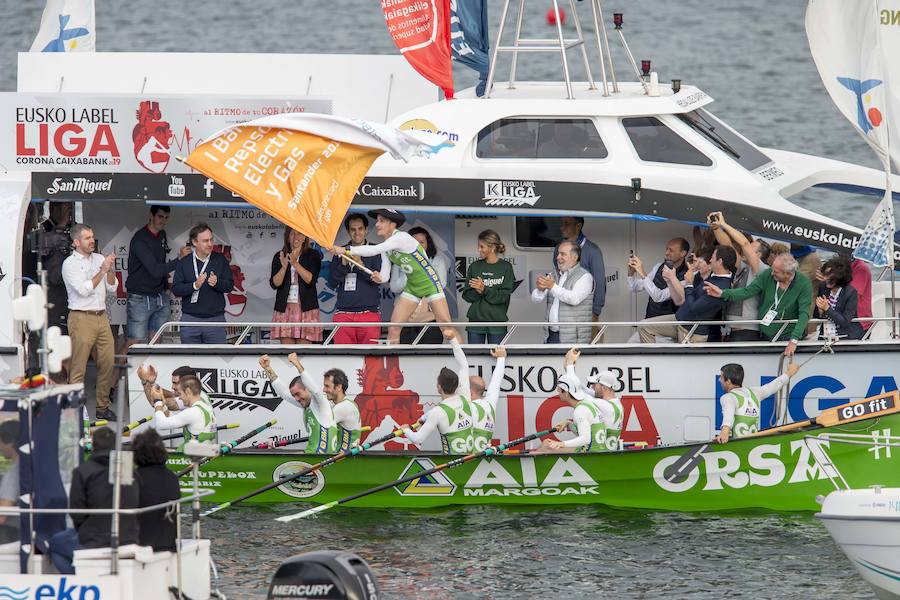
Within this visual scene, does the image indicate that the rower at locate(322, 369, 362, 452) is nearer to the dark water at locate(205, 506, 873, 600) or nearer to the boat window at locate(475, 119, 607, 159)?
the dark water at locate(205, 506, 873, 600)

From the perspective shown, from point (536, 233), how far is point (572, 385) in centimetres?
209

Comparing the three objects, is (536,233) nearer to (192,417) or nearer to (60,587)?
(192,417)

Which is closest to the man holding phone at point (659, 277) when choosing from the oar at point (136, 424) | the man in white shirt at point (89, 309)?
the oar at point (136, 424)

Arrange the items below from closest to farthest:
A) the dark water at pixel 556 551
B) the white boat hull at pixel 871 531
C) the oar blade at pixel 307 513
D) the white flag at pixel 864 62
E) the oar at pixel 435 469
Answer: the white boat hull at pixel 871 531 → the dark water at pixel 556 551 → the oar blade at pixel 307 513 → the oar at pixel 435 469 → the white flag at pixel 864 62

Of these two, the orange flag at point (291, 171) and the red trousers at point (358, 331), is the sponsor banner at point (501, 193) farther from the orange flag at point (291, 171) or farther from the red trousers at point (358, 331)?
the red trousers at point (358, 331)

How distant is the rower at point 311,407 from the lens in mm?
16422

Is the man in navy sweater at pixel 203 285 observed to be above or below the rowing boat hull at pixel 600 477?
above

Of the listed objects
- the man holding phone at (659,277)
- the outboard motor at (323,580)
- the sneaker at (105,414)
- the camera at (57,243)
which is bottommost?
the outboard motor at (323,580)

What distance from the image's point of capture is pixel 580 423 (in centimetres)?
1609

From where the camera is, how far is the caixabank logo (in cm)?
1706

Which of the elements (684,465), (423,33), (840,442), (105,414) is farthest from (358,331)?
(840,442)

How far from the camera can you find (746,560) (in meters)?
15.4

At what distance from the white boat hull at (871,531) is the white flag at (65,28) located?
1188cm

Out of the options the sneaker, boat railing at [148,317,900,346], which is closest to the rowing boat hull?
the sneaker
